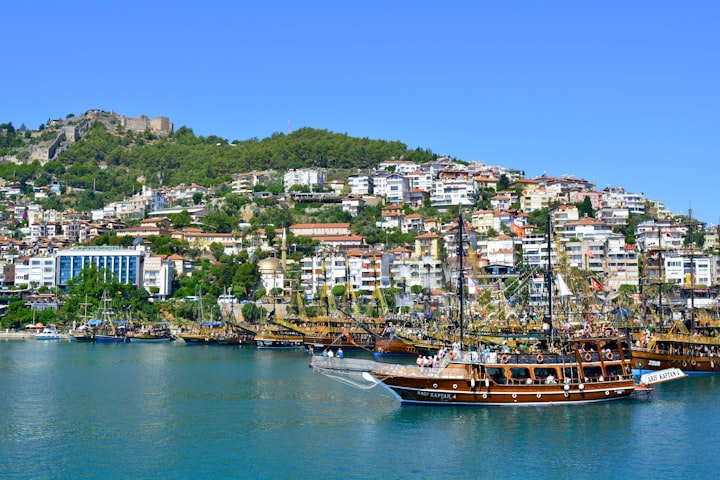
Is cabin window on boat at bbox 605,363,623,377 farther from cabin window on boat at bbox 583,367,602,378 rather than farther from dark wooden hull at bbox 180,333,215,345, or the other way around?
dark wooden hull at bbox 180,333,215,345

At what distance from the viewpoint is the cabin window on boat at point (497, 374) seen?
3497 centimetres

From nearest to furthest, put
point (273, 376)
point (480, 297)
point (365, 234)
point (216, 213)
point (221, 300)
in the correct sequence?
point (273, 376), point (480, 297), point (221, 300), point (365, 234), point (216, 213)

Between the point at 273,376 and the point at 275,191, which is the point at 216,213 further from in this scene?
the point at 273,376

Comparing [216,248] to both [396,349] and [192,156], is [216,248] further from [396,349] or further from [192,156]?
[192,156]

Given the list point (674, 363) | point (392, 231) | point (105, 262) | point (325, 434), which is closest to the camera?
point (325, 434)

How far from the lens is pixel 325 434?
31.1 metres

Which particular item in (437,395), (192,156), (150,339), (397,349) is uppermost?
(192,156)

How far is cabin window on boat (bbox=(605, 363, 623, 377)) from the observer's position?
3650cm

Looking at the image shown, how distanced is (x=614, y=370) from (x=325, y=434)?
12.7 meters

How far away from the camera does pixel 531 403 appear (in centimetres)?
3503

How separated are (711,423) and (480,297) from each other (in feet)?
108

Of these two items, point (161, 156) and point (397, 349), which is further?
point (161, 156)

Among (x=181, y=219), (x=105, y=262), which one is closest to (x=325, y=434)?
(x=105, y=262)

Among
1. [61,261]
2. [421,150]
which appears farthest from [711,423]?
[421,150]
